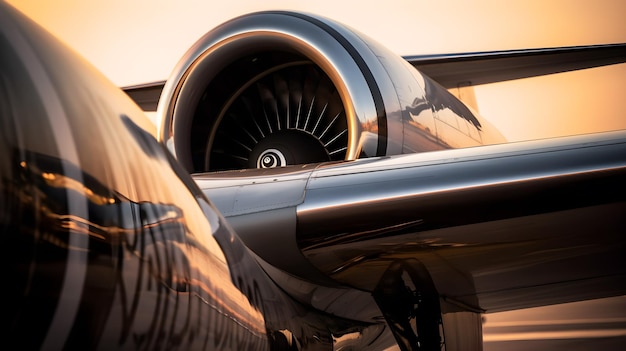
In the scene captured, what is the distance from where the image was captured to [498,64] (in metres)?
5.04

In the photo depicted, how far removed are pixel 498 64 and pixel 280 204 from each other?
12.3 ft

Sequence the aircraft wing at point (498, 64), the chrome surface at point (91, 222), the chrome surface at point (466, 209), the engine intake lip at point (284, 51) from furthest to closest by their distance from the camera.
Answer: the aircraft wing at point (498, 64), the engine intake lip at point (284, 51), the chrome surface at point (466, 209), the chrome surface at point (91, 222)

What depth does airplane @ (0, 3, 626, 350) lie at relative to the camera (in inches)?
21.1

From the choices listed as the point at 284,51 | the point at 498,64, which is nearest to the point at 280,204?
the point at 284,51

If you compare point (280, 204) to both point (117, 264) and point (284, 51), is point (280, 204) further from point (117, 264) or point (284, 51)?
point (284, 51)

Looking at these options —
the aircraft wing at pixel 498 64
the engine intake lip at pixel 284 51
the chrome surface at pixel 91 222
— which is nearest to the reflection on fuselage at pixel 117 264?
the chrome surface at pixel 91 222

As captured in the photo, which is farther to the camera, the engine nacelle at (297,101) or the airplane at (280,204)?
the engine nacelle at (297,101)

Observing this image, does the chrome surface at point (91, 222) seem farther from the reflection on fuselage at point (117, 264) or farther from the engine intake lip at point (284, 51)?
the engine intake lip at point (284, 51)

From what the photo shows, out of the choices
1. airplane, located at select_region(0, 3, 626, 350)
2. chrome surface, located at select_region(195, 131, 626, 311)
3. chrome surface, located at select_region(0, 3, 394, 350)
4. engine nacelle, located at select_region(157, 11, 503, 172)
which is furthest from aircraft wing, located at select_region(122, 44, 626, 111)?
chrome surface, located at select_region(0, 3, 394, 350)

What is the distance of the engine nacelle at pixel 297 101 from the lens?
8.83 feet

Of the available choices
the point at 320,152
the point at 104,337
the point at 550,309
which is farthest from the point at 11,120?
the point at 550,309

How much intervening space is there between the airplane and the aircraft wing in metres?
1.10

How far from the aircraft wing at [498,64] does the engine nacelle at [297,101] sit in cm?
133

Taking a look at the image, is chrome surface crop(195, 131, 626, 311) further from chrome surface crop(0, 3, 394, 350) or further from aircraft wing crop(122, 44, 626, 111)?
aircraft wing crop(122, 44, 626, 111)
